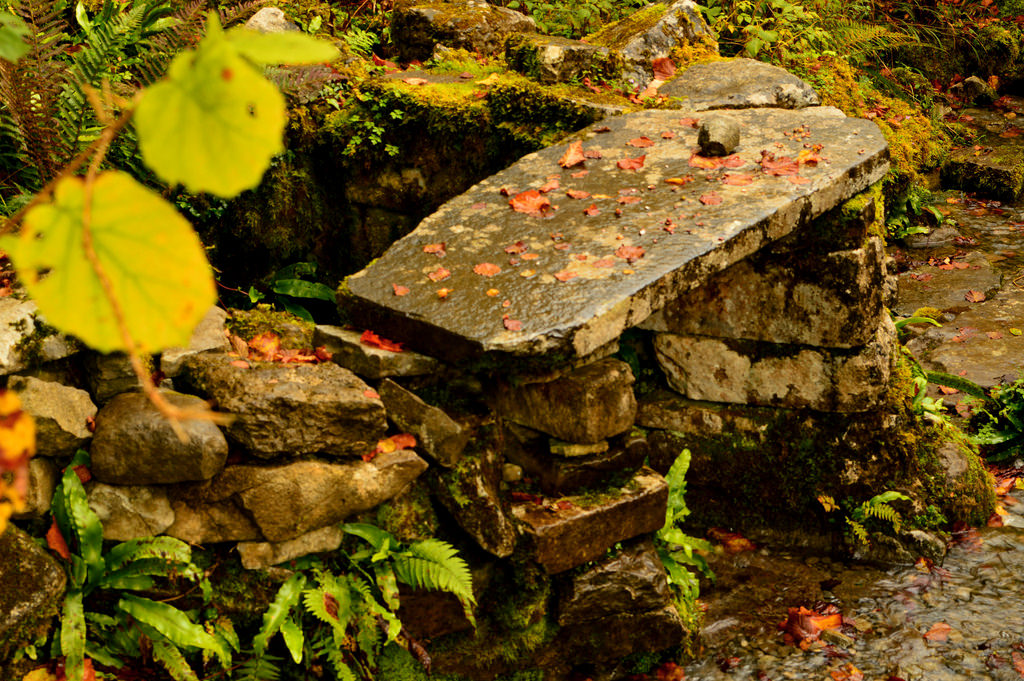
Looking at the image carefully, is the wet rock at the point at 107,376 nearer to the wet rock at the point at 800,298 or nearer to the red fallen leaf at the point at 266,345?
the red fallen leaf at the point at 266,345

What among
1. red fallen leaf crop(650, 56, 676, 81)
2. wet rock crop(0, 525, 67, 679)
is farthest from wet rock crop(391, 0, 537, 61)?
wet rock crop(0, 525, 67, 679)

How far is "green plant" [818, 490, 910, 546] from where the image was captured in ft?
15.6

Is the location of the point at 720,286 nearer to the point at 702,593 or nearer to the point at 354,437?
the point at 702,593

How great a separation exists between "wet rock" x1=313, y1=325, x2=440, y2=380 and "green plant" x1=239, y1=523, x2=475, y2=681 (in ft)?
2.24

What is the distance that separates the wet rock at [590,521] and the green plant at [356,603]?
0.43 m

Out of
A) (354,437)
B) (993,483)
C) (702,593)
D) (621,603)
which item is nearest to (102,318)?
(354,437)

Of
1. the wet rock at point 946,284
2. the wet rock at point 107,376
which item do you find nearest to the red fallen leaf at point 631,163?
the wet rock at point 107,376

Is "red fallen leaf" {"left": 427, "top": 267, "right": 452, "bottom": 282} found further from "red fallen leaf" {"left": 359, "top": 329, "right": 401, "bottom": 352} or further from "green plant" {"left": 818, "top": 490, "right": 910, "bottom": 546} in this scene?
"green plant" {"left": 818, "top": 490, "right": 910, "bottom": 546}

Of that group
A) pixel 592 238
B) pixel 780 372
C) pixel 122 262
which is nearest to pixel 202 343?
pixel 592 238

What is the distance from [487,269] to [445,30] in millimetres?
3237

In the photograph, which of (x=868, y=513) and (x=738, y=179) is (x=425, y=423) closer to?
(x=738, y=179)

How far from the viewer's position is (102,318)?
20.8 inches

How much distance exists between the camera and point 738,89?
5480 millimetres

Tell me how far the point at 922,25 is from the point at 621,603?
10.7 m
